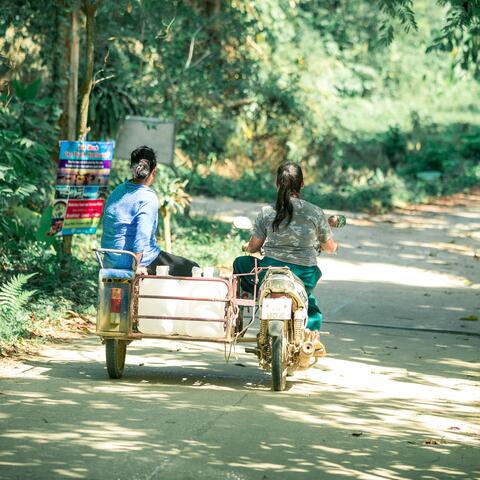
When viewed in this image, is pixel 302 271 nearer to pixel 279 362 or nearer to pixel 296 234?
pixel 296 234

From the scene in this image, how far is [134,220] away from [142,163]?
467mm

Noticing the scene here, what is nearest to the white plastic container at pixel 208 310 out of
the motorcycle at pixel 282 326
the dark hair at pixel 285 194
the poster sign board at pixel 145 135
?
the motorcycle at pixel 282 326

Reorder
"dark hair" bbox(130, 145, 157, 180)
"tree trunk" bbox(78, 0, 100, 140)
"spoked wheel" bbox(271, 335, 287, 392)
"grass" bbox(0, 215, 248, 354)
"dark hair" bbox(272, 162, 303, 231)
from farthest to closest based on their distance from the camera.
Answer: "tree trunk" bbox(78, 0, 100, 140)
"grass" bbox(0, 215, 248, 354)
"dark hair" bbox(130, 145, 157, 180)
"dark hair" bbox(272, 162, 303, 231)
"spoked wheel" bbox(271, 335, 287, 392)

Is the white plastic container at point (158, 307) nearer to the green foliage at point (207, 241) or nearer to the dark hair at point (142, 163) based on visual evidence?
the dark hair at point (142, 163)

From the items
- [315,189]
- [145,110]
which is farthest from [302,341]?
[315,189]

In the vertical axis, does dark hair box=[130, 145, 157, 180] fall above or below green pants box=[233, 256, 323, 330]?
above

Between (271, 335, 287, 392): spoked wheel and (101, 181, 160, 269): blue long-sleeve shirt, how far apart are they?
1364 millimetres

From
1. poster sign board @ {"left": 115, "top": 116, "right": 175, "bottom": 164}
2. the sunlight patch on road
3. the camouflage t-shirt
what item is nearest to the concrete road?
the camouflage t-shirt

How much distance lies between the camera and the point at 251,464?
246 inches

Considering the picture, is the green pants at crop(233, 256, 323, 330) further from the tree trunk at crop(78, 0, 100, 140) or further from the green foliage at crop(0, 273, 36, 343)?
the tree trunk at crop(78, 0, 100, 140)

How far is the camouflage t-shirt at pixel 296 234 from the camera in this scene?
8680 millimetres

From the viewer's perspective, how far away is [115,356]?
333 inches

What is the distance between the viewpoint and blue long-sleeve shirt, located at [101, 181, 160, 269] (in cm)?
873

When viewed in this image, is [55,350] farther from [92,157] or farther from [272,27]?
[272,27]
